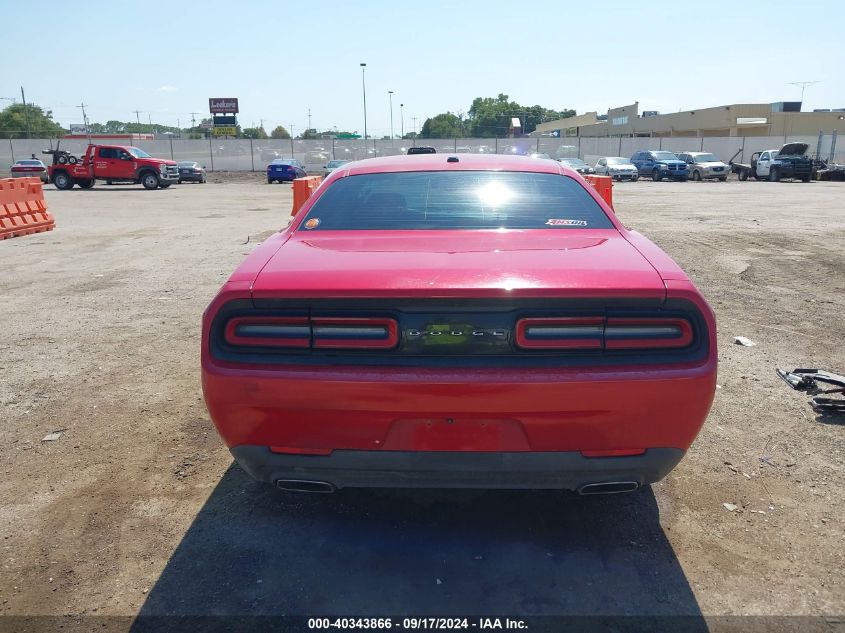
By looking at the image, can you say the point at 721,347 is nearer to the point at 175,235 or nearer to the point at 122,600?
the point at 122,600

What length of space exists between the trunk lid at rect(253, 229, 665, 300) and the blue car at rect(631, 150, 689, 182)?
36584 mm

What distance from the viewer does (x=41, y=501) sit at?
322cm

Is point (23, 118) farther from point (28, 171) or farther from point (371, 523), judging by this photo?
point (371, 523)

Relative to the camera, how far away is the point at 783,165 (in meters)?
32.7

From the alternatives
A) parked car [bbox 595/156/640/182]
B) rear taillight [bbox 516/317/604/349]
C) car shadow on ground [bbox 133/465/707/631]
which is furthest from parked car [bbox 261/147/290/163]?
rear taillight [bbox 516/317/604/349]

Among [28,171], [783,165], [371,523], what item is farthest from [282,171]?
[371,523]

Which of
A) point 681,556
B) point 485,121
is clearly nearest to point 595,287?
point 681,556

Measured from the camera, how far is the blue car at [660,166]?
→ 36.1 metres

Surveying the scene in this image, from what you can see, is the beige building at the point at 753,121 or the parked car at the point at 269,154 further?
the beige building at the point at 753,121

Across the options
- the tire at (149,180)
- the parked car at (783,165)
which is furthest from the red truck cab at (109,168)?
the parked car at (783,165)

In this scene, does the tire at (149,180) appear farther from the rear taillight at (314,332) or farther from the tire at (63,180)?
the rear taillight at (314,332)

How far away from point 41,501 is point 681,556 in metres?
3.09

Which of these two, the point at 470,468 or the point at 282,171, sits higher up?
the point at 470,468

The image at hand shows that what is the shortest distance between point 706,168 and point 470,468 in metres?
37.2
